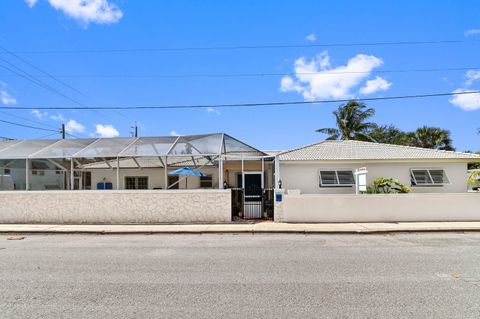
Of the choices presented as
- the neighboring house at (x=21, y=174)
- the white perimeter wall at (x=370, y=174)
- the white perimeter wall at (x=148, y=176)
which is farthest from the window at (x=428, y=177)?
the neighboring house at (x=21, y=174)

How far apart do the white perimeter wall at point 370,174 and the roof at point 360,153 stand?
0.42 meters

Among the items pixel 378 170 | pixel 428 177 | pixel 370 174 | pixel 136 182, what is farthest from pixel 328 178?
pixel 136 182

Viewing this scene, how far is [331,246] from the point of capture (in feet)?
31.0

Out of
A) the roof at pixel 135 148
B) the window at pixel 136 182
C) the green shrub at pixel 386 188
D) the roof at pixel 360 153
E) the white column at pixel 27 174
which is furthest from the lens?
→ the window at pixel 136 182

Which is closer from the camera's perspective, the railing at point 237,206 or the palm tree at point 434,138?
the railing at point 237,206

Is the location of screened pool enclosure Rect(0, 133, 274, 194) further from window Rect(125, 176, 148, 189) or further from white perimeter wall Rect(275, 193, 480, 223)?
window Rect(125, 176, 148, 189)

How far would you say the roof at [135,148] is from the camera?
15100mm

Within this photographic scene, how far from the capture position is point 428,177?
1858 cm

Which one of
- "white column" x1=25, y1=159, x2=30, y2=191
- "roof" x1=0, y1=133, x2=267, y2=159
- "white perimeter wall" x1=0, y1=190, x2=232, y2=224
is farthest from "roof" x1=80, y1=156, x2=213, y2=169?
"white perimeter wall" x1=0, y1=190, x2=232, y2=224

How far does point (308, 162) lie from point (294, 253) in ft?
35.0

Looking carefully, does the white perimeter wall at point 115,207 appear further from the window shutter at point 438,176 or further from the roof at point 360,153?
the window shutter at point 438,176

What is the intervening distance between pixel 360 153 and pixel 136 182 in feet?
47.7

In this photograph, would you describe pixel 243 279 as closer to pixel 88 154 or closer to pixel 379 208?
pixel 379 208

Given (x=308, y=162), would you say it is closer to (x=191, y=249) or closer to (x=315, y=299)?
(x=191, y=249)
